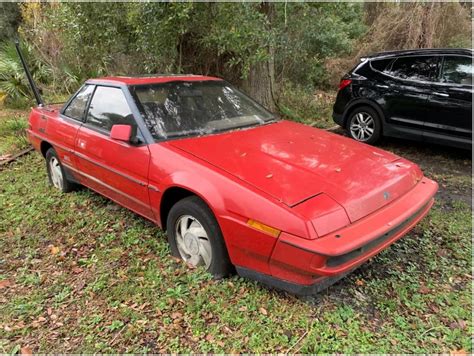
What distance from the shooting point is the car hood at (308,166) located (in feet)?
8.61

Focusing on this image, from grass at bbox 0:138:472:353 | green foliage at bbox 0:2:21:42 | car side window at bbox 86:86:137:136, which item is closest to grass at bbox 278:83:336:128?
grass at bbox 0:138:472:353

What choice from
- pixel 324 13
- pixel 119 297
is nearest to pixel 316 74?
pixel 324 13

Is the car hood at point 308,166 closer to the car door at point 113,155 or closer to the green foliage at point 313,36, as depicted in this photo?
the car door at point 113,155

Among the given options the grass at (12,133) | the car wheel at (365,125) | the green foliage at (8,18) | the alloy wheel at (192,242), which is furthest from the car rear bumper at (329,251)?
the green foliage at (8,18)

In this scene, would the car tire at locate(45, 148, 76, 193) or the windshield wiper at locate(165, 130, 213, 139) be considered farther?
the car tire at locate(45, 148, 76, 193)

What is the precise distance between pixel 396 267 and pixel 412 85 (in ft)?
12.3

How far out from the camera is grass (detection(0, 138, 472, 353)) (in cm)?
251

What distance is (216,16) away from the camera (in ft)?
17.4

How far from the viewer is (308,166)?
2.97 m

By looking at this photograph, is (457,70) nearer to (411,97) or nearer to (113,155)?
(411,97)

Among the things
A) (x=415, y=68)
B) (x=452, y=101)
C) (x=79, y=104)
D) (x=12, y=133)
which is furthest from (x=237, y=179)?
(x=12, y=133)

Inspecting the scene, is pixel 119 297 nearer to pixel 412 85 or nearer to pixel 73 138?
pixel 73 138

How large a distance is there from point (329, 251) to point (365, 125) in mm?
4777

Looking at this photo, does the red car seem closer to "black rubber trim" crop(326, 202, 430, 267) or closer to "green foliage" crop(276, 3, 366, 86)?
"black rubber trim" crop(326, 202, 430, 267)
